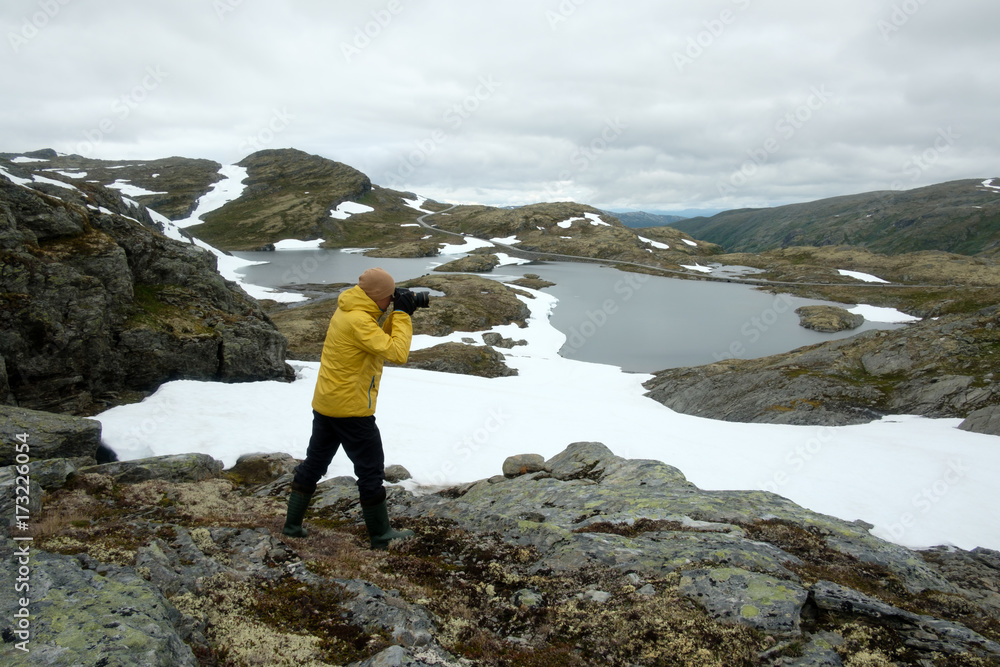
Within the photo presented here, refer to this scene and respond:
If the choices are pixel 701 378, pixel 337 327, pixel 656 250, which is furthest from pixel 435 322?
pixel 656 250

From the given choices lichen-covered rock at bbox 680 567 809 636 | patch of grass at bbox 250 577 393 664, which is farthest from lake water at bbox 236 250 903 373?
patch of grass at bbox 250 577 393 664

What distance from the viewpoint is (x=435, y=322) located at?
53.0 m

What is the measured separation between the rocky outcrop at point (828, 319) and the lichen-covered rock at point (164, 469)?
76.0m

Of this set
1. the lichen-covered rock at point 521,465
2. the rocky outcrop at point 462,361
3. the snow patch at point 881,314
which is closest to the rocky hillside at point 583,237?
the snow patch at point 881,314

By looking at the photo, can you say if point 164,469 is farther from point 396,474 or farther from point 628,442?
point 628,442

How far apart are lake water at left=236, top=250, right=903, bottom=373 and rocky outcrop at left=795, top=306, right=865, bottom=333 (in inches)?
56.7

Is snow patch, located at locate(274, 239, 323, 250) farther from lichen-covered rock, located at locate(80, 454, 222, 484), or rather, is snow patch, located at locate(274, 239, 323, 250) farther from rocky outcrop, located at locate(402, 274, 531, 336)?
lichen-covered rock, located at locate(80, 454, 222, 484)

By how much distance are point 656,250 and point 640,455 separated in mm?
154443

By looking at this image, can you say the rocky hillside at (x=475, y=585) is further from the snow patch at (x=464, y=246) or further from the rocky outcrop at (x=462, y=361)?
the snow patch at (x=464, y=246)

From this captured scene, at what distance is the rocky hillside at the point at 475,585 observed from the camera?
14.5 ft

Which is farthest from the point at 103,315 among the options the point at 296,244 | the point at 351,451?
the point at 296,244

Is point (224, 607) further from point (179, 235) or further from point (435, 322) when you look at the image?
point (179, 235)

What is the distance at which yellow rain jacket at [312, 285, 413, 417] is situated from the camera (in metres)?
6.90

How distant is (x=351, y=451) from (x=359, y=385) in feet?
3.55
